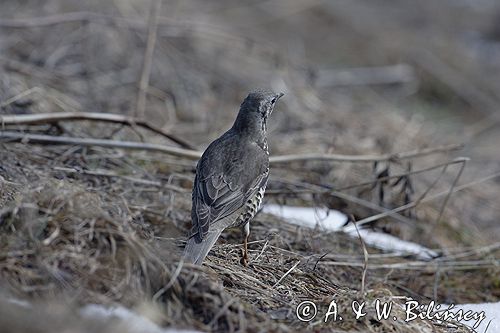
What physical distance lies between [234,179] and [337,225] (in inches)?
64.3

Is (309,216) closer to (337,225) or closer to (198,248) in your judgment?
(337,225)

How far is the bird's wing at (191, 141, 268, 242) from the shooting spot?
4535mm

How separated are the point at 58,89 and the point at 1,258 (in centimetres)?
456

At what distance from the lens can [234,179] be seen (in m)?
4.79

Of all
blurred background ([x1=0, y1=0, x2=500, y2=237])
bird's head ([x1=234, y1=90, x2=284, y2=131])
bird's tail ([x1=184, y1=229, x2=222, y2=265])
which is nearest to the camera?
bird's tail ([x1=184, y1=229, x2=222, y2=265])

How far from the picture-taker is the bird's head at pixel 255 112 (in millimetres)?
5113

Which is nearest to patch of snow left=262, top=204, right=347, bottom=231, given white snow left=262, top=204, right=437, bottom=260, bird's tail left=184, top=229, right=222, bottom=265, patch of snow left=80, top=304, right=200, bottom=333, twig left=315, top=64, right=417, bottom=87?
white snow left=262, top=204, right=437, bottom=260

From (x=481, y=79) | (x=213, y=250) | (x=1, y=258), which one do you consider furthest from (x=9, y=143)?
(x=481, y=79)

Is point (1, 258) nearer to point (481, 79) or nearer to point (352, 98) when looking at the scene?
point (352, 98)

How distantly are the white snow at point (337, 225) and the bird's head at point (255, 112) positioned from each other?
0.99 metres

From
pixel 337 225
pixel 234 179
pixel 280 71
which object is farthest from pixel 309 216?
pixel 280 71

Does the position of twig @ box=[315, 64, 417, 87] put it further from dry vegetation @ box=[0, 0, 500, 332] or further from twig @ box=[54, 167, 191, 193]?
twig @ box=[54, 167, 191, 193]

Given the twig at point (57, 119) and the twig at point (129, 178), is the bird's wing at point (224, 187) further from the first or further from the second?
the twig at point (57, 119)

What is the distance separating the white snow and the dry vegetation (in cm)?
11
